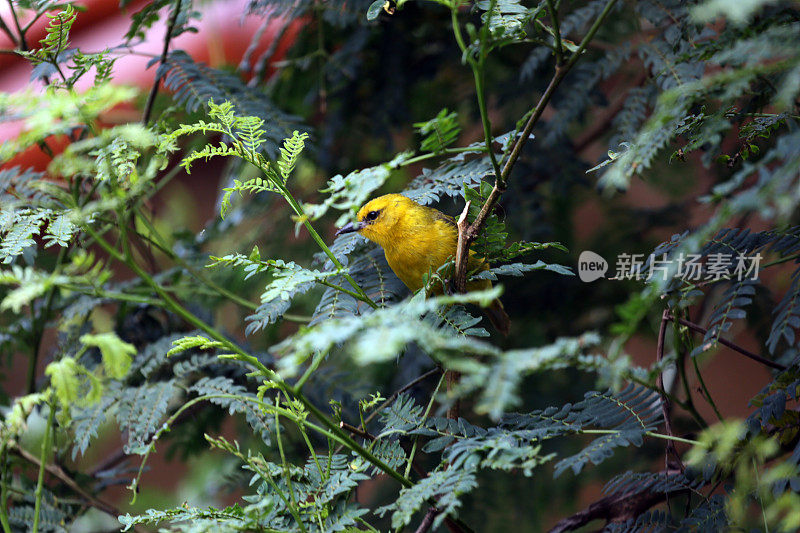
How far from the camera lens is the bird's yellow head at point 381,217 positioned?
140 cm

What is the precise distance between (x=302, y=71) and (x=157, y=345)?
922mm

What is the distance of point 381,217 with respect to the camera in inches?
56.5

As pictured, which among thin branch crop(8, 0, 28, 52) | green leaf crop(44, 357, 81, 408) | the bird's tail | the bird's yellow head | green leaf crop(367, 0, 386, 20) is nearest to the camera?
green leaf crop(44, 357, 81, 408)

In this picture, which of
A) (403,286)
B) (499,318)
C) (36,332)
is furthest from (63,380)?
(499,318)

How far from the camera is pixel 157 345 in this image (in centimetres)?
143

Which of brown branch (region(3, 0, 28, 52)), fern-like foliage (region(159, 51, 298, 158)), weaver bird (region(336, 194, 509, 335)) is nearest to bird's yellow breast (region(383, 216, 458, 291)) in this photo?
weaver bird (region(336, 194, 509, 335))

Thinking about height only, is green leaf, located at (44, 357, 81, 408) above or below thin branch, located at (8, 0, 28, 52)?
below

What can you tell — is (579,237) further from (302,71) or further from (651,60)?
(302,71)

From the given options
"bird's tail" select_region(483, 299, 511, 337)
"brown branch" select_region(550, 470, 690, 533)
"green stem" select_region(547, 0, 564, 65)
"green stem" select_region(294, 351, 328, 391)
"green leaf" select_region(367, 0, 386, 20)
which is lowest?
"bird's tail" select_region(483, 299, 511, 337)

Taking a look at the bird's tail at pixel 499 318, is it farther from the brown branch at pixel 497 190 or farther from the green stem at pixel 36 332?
the green stem at pixel 36 332

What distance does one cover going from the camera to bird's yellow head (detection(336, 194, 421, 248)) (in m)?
1.40

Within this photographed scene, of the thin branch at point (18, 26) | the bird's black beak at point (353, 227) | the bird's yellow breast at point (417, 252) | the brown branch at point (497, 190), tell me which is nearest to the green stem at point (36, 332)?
the thin branch at point (18, 26)

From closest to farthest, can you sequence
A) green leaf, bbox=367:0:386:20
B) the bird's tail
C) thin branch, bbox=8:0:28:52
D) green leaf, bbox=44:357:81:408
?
green leaf, bbox=44:357:81:408, green leaf, bbox=367:0:386:20, thin branch, bbox=8:0:28:52, the bird's tail

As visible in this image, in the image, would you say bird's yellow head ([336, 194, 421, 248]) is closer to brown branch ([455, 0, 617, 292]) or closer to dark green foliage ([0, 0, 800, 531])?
dark green foliage ([0, 0, 800, 531])
